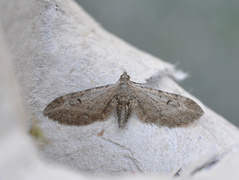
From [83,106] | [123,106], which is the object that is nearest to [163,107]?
[123,106]

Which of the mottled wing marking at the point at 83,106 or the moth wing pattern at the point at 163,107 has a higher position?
the moth wing pattern at the point at 163,107

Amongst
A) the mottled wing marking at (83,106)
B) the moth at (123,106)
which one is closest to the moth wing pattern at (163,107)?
the moth at (123,106)

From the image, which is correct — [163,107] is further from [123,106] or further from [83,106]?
[83,106]

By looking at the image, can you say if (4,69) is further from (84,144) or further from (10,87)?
(84,144)

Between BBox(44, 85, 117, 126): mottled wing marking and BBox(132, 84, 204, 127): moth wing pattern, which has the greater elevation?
BBox(132, 84, 204, 127): moth wing pattern

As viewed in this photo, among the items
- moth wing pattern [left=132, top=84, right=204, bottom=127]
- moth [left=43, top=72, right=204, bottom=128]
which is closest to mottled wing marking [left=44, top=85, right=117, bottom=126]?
moth [left=43, top=72, right=204, bottom=128]

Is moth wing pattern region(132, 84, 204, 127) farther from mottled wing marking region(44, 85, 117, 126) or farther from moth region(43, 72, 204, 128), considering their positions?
mottled wing marking region(44, 85, 117, 126)

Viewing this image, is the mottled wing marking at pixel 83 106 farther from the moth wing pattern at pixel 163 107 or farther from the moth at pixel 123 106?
the moth wing pattern at pixel 163 107
